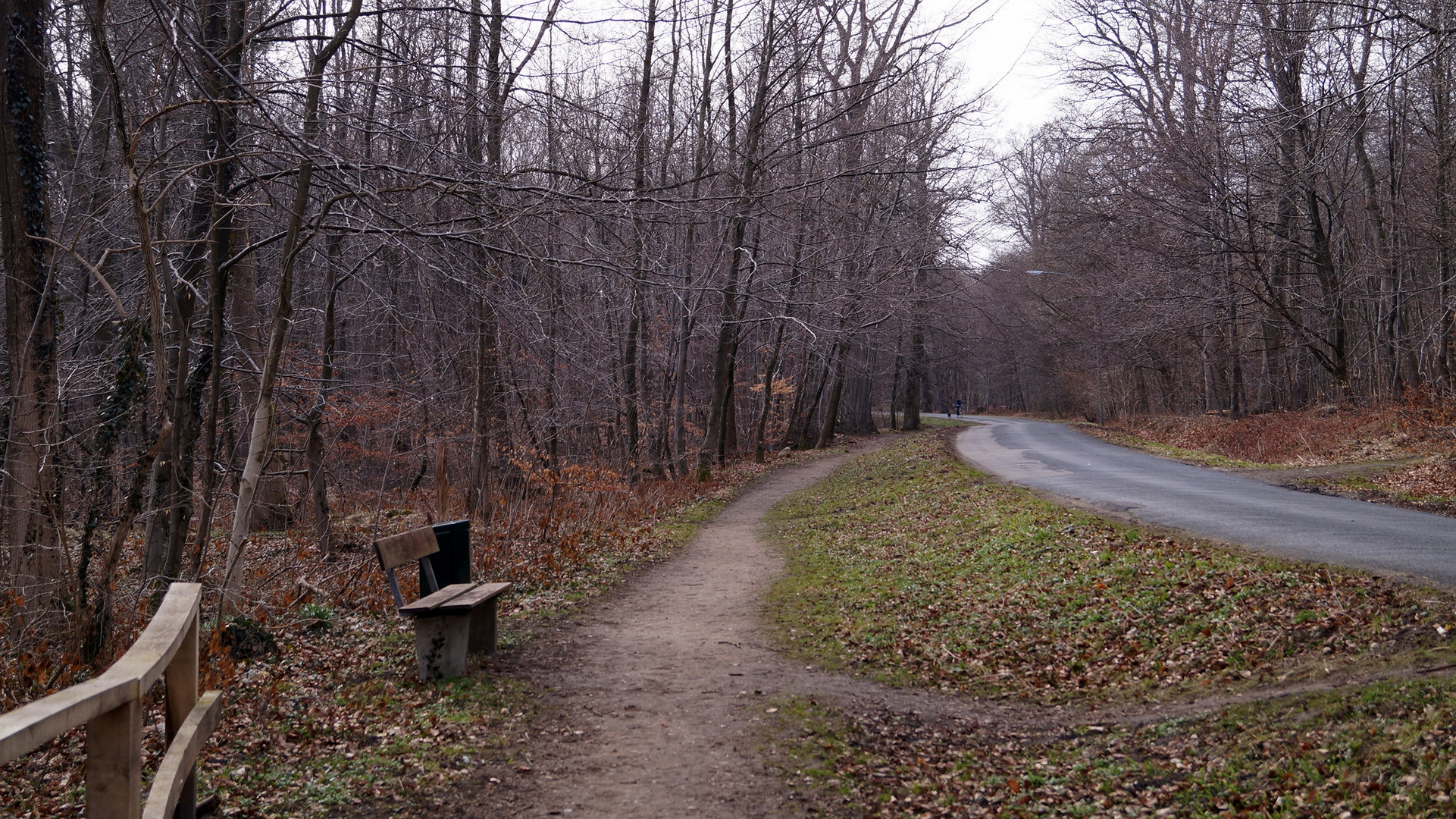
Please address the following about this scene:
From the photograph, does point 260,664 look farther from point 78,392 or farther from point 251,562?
point 251,562

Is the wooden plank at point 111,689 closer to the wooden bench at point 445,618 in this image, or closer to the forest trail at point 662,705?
the forest trail at point 662,705

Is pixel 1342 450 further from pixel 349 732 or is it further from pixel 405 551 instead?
pixel 349 732

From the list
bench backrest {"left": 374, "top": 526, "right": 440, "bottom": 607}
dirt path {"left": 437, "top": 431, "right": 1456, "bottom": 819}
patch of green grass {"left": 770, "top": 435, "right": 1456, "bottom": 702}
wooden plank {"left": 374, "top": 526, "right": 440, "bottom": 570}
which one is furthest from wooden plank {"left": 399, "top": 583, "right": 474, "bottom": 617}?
patch of green grass {"left": 770, "top": 435, "right": 1456, "bottom": 702}

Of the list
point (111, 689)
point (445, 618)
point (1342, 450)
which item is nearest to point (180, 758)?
point (111, 689)

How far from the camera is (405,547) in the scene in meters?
7.27

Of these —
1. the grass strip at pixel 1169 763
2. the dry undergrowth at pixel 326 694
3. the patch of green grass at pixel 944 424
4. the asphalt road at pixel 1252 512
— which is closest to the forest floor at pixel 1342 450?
the asphalt road at pixel 1252 512

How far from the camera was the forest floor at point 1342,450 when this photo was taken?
13.9m

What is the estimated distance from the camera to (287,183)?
8016mm

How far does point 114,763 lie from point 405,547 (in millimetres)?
4896

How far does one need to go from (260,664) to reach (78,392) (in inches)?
104

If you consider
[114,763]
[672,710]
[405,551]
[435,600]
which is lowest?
[672,710]

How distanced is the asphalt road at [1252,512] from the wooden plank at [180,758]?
26.1ft

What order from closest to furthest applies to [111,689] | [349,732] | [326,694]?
[111,689] → [349,732] → [326,694]

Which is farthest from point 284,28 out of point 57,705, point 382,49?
point 57,705
